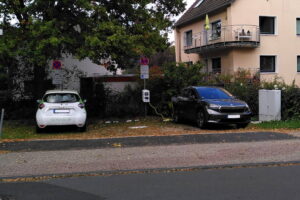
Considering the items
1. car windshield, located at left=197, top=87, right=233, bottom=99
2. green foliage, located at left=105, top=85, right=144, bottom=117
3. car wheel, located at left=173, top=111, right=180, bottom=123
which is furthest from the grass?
green foliage, located at left=105, top=85, right=144, bottom=117

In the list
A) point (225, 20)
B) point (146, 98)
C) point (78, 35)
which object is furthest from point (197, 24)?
point (78, 35)

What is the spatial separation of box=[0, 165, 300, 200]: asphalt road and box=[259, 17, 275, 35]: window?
23.4m

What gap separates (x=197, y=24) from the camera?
3303 cm

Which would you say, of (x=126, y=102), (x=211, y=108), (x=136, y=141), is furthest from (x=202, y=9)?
(x=136, y=141)

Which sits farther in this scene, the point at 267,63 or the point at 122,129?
the point at 267,63

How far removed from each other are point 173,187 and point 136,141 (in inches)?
188

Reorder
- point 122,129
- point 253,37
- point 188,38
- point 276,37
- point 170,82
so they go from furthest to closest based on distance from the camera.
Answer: point 188,38 → point 276,37 → point 253,37 → point 170,82 → point 122,129

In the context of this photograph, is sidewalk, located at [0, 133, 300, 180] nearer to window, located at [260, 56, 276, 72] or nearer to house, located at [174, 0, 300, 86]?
house, located at [174, 0, 300, 86]

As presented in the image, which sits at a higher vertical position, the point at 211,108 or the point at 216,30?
the point at 216,30

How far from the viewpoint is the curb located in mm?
10328

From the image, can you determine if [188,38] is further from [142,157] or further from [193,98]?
[142,157]

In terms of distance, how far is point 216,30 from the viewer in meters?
29.8

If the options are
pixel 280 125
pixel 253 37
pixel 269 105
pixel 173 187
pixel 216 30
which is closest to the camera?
pixel 173 187

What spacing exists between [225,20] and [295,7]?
18.8ft
